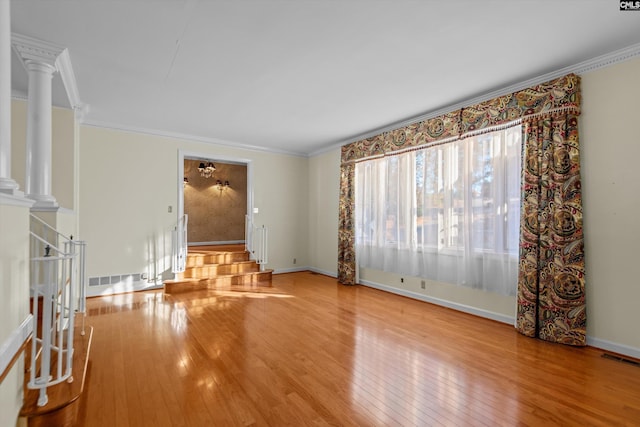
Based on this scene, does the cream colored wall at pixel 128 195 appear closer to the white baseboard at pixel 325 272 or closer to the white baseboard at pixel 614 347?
the white baseboard at pixel 325 272

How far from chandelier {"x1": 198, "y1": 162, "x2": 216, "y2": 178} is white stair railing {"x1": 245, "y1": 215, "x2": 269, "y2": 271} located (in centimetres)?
254

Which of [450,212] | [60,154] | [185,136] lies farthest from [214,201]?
[450,212]

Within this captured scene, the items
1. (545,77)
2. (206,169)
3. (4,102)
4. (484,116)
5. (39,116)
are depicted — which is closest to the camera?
(4,102)

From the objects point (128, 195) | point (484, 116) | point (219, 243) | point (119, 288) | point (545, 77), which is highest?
point (545, 77)

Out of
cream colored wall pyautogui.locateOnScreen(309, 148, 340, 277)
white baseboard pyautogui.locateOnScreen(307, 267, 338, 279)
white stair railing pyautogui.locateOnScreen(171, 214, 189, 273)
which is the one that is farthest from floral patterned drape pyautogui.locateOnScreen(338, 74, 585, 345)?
white stair railing pyautogui.locateOnScreen(171, 214, 189, 273)

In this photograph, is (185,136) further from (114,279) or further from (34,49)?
(34,49)

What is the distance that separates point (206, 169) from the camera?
26.8ft

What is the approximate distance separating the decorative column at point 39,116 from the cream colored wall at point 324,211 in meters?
4.53

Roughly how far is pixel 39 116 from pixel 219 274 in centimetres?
361

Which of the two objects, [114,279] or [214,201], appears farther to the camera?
[214,201]

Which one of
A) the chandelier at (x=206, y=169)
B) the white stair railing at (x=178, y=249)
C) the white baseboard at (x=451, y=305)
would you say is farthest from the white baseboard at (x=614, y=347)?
the chandelier at (x=206, y=169)

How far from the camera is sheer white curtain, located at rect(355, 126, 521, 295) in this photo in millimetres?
3562

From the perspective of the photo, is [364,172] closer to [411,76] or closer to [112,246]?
[411,76]

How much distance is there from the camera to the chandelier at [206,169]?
26.7 feet
